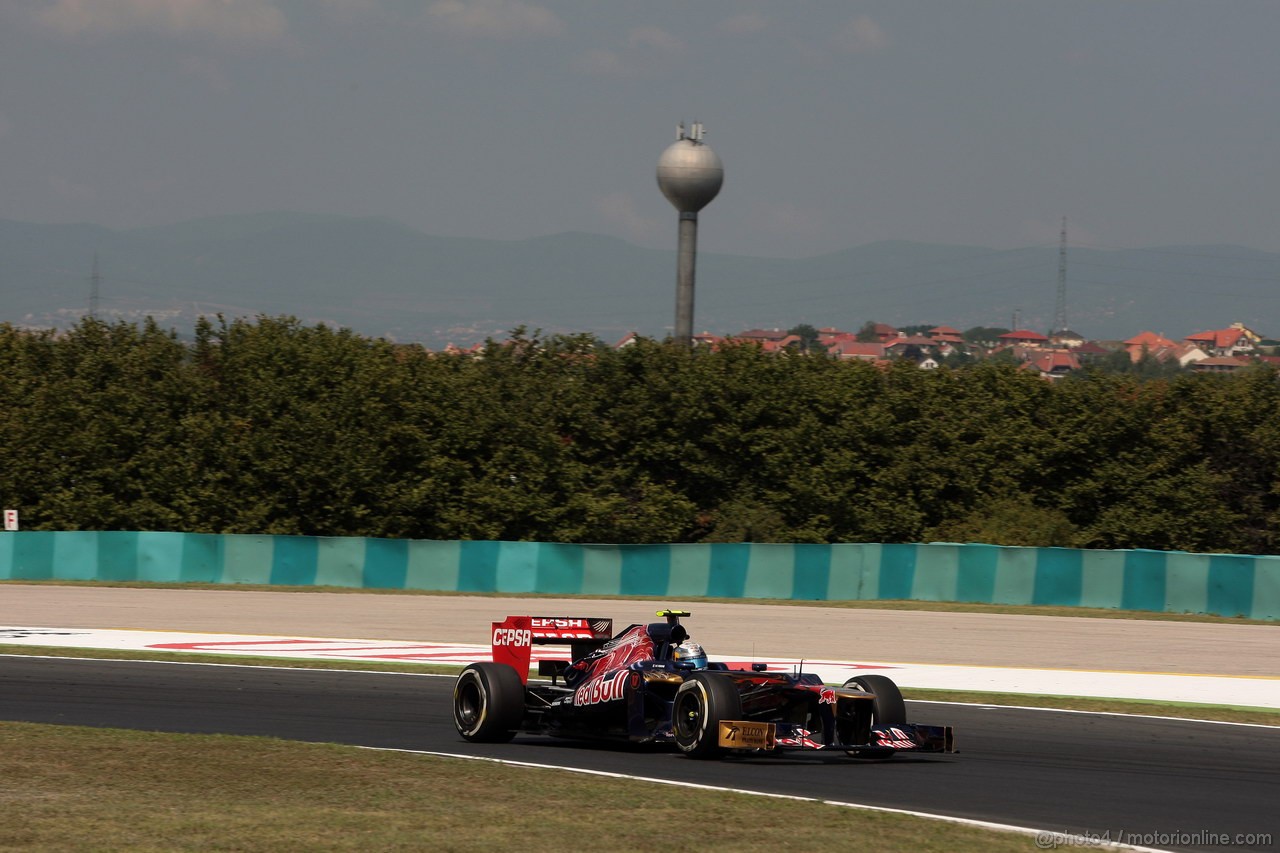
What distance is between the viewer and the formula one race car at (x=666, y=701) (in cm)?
1247

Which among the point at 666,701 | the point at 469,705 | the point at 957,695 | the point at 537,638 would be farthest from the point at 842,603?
the point at 666,701

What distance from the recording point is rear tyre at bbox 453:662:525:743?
1382 centimetres

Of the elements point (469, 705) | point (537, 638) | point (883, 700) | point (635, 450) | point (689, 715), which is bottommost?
point (469, 705)

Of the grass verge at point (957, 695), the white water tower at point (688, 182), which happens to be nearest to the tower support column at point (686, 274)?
the white water tower at point (688, 182)

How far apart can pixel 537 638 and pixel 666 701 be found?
5.97ft

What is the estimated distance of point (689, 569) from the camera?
114 ft

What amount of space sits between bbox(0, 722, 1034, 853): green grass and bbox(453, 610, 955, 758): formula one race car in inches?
20.2

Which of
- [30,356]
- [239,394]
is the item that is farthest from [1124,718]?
[30,356]

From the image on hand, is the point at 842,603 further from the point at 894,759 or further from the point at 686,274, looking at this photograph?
the point at 686,274

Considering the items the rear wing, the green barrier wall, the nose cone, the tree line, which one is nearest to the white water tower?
the nose cone

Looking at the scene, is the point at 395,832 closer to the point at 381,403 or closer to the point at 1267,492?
the point at 381,403

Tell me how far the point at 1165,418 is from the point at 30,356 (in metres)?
36.3

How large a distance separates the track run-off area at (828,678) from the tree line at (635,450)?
28.9ft

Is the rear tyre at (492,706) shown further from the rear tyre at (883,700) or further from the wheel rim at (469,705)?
the rear tyre at (883,700)
